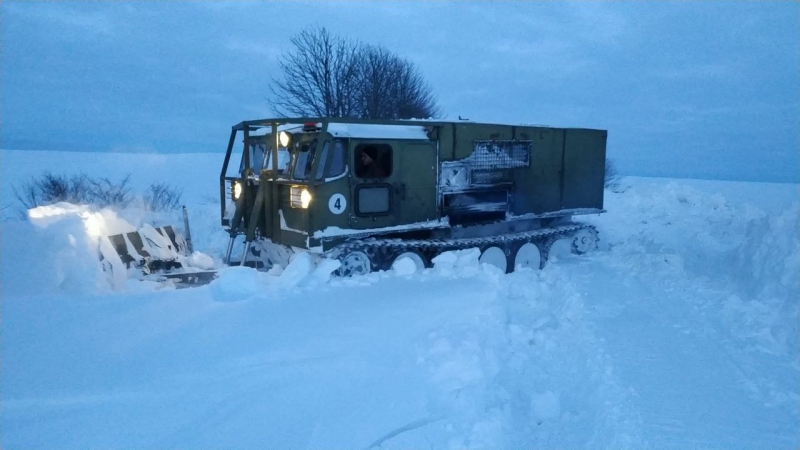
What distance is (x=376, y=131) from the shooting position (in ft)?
28.2

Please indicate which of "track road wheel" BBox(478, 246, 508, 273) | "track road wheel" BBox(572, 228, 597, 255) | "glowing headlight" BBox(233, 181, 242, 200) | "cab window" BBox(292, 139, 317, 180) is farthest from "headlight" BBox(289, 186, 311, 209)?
"track road wheel" BBox(572, 228, 597, 255)

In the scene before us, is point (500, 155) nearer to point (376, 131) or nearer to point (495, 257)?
point (495, 257)

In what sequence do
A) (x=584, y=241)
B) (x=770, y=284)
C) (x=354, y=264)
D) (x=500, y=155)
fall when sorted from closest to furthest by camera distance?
(x=770, y=284) < (x=354, y=264) < (x=500, y=155) < (x=584, y=241)

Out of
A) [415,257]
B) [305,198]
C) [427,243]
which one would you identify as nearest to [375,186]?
[305,198]

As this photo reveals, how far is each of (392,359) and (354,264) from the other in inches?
155

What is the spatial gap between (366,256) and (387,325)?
3.17m

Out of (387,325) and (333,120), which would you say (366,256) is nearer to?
(333,120)

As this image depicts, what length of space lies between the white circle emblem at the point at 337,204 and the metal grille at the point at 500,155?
8.69 feet

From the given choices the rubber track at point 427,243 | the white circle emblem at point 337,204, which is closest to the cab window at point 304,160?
the white circle emblem at point 337,204

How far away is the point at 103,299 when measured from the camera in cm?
564

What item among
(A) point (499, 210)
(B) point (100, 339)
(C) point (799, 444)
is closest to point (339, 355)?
(B) point (100, 339)

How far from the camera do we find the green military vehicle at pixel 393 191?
8.31 metres

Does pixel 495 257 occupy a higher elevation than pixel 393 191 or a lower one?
lower

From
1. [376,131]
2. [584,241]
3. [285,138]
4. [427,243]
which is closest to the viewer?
[376,131]
